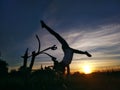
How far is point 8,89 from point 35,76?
109 inches

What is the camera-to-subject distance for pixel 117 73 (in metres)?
31.1

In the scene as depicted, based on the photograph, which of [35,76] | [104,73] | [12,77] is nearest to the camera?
[35,76]

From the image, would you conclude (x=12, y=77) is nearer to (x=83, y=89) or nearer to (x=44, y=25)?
(x=83, y=89)

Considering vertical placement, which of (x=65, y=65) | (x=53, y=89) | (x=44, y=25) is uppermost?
(x=44, y=25)

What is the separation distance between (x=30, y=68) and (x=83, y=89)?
4.91 metres

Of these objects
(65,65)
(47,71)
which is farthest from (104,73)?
(65,65)

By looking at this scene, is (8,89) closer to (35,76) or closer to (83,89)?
(35,76)

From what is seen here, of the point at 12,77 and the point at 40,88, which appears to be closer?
the point at 40,88

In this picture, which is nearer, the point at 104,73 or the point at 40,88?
the point at 40,88

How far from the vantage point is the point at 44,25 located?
11328 mm


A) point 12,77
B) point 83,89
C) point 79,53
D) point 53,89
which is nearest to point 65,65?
point 79,53

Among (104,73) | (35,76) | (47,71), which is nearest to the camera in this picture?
(47,71)

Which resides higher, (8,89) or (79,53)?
(79,53)

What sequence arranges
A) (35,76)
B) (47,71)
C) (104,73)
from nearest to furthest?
(47,71) → (35,76) → (104,73)
